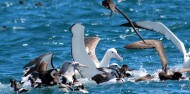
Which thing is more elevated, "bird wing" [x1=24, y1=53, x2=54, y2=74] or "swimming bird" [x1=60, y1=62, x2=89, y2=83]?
"bird wing" [x1=24, y1=53, x2=54, y2=74]

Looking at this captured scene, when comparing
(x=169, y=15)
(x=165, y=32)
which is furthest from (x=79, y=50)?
(x=169, y=15)

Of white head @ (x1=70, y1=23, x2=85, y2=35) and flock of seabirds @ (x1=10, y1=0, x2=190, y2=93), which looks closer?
flock of seabirds @ (x1=10, y1=0, x2=190, y2=93)

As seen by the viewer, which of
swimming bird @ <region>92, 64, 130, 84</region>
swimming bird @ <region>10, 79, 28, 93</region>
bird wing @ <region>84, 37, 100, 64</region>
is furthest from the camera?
bird wing @ <region>84, 37, 100, 64</region>

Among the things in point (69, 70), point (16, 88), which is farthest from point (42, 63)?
point (16, 88)

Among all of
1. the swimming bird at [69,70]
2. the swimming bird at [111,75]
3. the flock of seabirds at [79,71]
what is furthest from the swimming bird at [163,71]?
the swimming bird at [69,70]

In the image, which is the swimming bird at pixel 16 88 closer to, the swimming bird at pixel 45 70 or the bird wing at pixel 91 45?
the swimming bird at pixel 45 70

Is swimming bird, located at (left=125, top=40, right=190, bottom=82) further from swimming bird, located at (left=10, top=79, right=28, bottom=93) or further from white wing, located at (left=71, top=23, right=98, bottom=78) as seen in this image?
swimming bird, located at (left=10, top=79, right=28, bottom=93)

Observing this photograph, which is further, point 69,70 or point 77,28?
point 77,28

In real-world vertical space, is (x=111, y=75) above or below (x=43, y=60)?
below

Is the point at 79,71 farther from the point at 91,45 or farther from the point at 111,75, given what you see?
the point at 91,45

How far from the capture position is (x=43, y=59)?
60.5 ft

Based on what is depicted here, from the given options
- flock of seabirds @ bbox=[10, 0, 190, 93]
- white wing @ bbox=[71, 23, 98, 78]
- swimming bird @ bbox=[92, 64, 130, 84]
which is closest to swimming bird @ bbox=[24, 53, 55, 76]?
flock of seabirds @ bbox=[10, 0, 190, 93]

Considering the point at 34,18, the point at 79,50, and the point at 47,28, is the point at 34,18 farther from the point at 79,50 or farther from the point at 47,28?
the point at 79,50

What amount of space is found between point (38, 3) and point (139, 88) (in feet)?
61.0
